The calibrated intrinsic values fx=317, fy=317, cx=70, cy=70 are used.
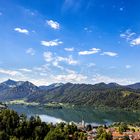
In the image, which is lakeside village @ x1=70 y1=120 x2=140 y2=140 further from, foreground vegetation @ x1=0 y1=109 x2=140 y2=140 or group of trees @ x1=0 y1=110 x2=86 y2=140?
group of trees @ x1=0 y1=110 x2=86 y2=140

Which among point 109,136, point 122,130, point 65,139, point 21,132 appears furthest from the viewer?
point 122,130

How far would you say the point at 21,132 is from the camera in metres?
101

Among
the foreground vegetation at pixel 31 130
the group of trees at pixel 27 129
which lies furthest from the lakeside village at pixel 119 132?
the group of trees at pixel 27 129

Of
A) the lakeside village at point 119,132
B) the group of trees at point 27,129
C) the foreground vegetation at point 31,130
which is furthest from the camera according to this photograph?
the lakeside village at point 119,132

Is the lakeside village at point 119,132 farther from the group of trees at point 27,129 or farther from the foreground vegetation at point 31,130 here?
the group of trees at point 27,129

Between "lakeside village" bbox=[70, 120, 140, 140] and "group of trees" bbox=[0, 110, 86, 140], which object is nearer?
"group of trees" bbox=[0, 110, 86, 140]

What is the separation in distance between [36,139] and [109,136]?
70.7 ft

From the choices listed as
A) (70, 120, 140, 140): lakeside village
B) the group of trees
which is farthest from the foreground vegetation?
(70, 120, 140, 140): lakeside village

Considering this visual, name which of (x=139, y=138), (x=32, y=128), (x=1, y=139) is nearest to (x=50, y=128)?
(x=32, y=128)

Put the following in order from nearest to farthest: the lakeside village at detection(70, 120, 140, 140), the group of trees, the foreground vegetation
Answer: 1. the foreground vegetation
2. the group of trees
3. the lakeside village at detection(70, 120, 140, 140)

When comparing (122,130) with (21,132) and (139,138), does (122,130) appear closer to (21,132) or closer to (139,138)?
(139,138)

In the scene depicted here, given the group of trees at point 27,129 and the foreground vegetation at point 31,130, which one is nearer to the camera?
the foreground vegetation at point 31,130

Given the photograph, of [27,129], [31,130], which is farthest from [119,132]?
[27,129]

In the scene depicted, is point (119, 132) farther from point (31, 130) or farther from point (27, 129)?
point (27, 129)
